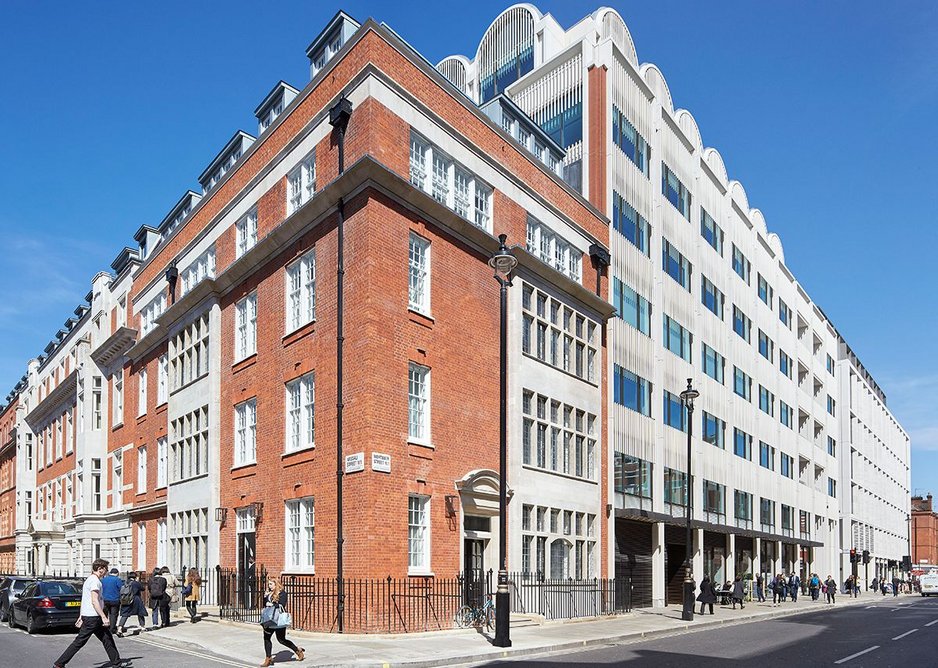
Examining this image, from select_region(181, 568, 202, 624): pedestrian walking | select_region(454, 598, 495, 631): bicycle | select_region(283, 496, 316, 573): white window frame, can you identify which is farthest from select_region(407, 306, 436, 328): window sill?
select_region(181, 568, 202, 624): pedestrian walking

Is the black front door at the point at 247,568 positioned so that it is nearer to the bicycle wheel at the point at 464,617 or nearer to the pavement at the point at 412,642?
the pavement at the point at 412,642

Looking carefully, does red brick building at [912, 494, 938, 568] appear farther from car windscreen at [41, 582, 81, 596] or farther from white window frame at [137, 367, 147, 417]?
car windscreen at [41, 582, 81, 596]

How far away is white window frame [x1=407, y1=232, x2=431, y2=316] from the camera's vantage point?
80.6 ft

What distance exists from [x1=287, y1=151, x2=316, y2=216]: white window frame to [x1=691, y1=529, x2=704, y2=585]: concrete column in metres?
25.3

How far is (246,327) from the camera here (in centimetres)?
2961

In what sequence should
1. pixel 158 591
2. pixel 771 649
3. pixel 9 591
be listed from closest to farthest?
1. pixel 771 649
2. pixel 158 591
3. pixel 9 591

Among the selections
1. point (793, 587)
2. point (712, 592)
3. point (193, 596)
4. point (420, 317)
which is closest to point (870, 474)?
point (793, 587)

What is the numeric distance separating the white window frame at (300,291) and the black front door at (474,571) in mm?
7890

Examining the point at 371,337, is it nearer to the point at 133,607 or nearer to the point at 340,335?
the point at 340,335

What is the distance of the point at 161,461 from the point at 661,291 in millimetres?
22487

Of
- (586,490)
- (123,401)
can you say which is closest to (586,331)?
(586,490)

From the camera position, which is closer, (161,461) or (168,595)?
(168,595)

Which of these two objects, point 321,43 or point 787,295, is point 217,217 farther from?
point 787,295

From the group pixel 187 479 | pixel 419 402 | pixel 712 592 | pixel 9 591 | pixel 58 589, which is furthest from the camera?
pixel 712 592
